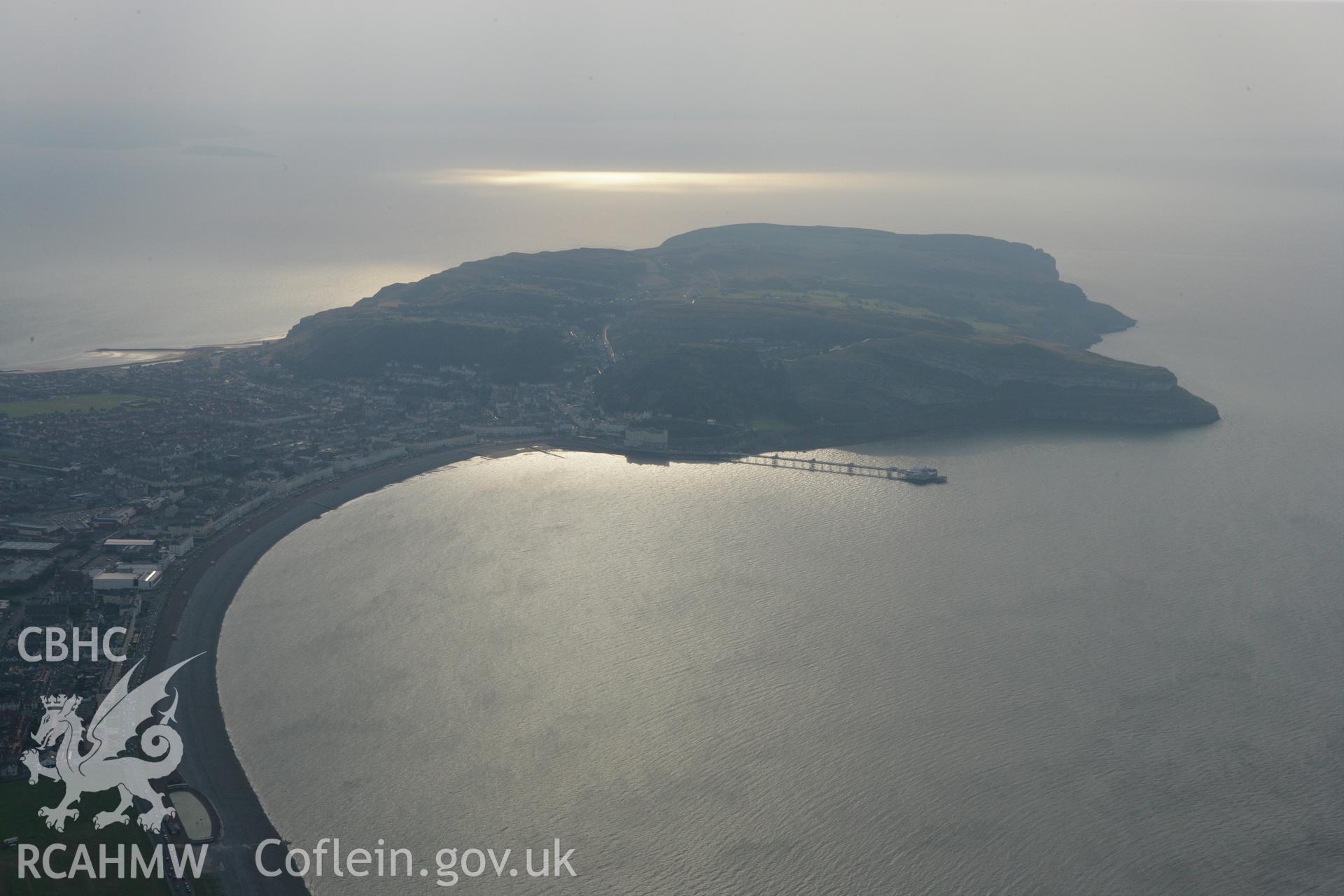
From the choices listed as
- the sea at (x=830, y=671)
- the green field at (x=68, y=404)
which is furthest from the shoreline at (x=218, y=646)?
the green field at (x=68, y=404)

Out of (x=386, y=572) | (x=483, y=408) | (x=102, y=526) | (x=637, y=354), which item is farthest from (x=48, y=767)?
(x=637, y=354)

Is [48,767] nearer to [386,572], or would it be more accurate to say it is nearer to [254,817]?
[254,817]

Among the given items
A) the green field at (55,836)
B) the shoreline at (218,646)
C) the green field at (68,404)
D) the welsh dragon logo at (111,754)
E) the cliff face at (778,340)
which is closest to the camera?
the green field at (55,836)

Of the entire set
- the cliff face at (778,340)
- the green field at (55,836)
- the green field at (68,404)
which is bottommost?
the green field at (55,836)

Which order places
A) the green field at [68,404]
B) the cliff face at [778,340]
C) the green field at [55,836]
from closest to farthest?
the green field at [55,836] < the green field at [68,404] < the cliff face at [778,340]

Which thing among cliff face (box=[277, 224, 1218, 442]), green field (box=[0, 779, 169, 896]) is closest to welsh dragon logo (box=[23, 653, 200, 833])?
green field (box=[0, 779, 169, 896])

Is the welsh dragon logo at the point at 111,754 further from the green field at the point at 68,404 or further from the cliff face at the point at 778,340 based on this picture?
the cliff face at the point at 778,340

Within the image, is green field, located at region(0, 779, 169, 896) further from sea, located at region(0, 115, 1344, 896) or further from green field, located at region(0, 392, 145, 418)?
green field, located at region(0, 392, 145, 418)
